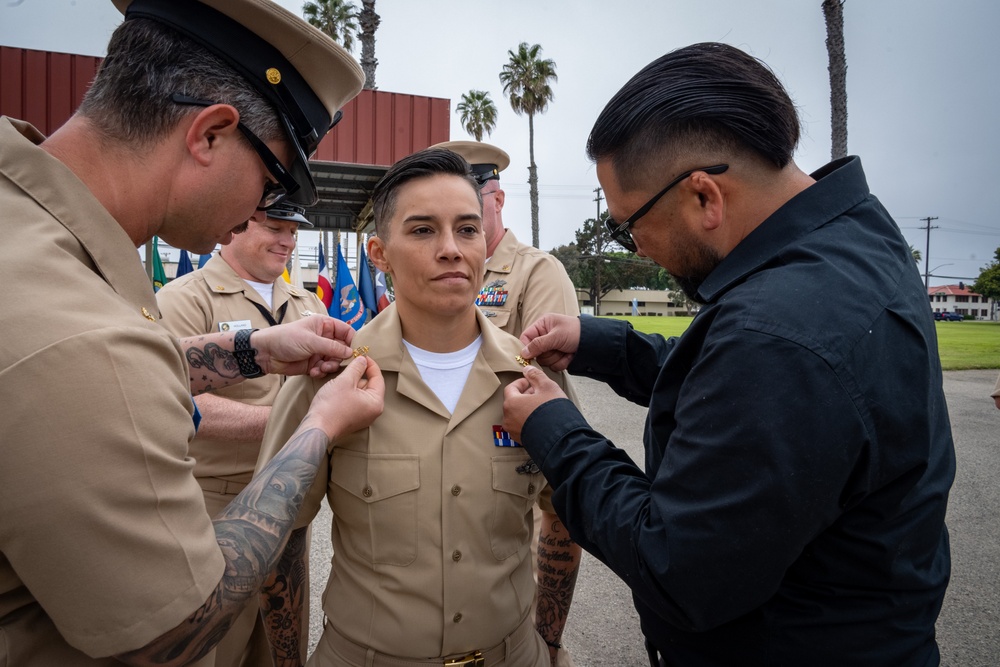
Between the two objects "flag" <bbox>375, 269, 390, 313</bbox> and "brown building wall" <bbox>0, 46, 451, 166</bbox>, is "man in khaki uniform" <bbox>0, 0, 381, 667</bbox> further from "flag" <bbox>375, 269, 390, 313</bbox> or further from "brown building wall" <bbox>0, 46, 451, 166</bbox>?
"brown building wall" <bbox>0, 46, 451, 166</bbox>

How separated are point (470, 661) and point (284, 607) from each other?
962mm

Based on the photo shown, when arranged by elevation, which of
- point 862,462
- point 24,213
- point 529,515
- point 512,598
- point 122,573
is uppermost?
point 24,213

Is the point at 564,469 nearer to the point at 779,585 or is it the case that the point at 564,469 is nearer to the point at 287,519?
the point at 779,585

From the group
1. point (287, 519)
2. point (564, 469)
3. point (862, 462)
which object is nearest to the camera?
point (862, 462)

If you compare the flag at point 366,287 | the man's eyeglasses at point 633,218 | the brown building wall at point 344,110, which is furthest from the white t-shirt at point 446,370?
the brown building wall at point 344,110

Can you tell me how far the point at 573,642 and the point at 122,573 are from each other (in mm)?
3385

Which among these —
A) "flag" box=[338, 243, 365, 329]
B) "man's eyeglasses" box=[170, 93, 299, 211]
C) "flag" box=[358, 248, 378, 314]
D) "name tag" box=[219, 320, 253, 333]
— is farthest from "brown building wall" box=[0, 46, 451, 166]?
"man's eyeglasses" box=[170, 93, 299, 211]

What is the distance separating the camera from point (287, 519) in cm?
149

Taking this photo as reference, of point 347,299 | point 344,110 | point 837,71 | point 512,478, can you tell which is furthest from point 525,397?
point 837,71

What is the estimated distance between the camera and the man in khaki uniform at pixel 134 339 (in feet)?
3.13

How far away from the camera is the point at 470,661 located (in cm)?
196

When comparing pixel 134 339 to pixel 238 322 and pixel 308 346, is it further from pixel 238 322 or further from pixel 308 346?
pixel 238 322

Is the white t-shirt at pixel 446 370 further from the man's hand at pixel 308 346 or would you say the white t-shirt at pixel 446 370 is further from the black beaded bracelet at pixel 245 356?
the black beaded bracelet at pixel 245 356

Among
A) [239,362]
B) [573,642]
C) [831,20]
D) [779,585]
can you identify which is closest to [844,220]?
[779,585]
